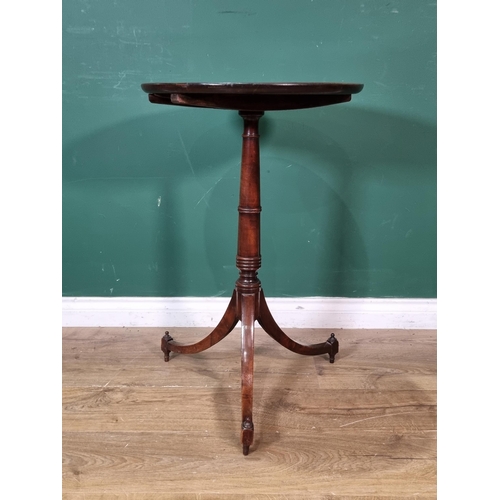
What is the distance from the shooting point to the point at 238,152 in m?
1.98

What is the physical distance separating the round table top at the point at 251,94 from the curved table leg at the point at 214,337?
0.53 meters

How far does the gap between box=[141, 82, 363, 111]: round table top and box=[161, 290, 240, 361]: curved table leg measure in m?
0.53

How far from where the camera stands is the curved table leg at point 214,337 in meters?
1.63

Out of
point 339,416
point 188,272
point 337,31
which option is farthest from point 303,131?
point 339,416

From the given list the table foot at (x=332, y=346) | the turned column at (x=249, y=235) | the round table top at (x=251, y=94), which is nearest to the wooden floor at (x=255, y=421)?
the table foot at (x=332, y=346)

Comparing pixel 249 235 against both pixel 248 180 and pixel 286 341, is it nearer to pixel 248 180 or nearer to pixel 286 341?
pixel 248 180

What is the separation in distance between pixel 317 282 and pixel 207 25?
3.00 ft

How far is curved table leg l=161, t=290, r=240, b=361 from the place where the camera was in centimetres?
163

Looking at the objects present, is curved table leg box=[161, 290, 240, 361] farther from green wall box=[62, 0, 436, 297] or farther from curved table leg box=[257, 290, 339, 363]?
green wall box=[62, 0, 436, 297]

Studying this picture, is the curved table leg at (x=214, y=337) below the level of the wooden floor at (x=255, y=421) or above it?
above

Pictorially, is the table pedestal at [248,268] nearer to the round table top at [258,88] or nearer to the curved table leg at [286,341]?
the curved table leg at [286,341]

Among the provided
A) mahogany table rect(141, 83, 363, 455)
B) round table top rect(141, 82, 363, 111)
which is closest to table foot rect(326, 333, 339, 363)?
mahogany table rect(141, 83, 363, 455)

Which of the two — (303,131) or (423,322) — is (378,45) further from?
(423,322)

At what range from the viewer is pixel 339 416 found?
1.45 metres
